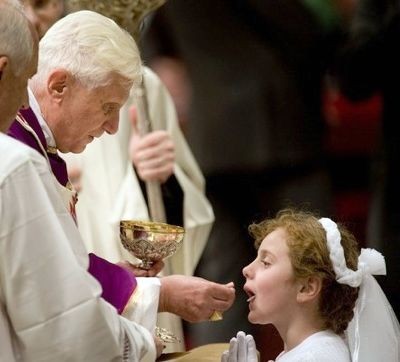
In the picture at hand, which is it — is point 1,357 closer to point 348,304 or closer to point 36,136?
point 36,136

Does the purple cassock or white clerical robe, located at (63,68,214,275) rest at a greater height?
the purple cassock

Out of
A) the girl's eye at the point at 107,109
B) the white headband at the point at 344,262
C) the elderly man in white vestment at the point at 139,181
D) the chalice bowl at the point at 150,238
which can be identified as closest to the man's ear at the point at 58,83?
the girl's eye at the point at 107,109

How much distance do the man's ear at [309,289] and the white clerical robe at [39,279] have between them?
2.99 ft

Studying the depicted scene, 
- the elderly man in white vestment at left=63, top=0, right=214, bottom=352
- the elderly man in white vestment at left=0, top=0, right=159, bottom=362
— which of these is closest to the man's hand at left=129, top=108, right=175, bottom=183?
the elderly man in white vestment at left=63, top=0, right=214, bottom=352

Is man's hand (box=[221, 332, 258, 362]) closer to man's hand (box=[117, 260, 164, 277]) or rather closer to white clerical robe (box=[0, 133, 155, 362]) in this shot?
man's hand (box=[117, 260, 164, 277])

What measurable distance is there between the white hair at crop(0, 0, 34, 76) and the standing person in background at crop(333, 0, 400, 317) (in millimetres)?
3409

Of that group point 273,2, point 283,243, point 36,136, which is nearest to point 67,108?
point 36,136

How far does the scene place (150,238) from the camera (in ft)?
14.4

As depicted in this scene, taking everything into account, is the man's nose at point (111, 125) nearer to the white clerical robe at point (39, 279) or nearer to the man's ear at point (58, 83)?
the man's ear at point (58, 83)

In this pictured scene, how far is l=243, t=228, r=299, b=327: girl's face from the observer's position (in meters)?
4.43

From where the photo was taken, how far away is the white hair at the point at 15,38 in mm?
3578

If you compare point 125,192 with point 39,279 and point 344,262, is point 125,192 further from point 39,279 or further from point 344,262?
point 39,279

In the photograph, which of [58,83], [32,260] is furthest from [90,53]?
[32,260]

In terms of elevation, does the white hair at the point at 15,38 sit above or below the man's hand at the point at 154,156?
above
